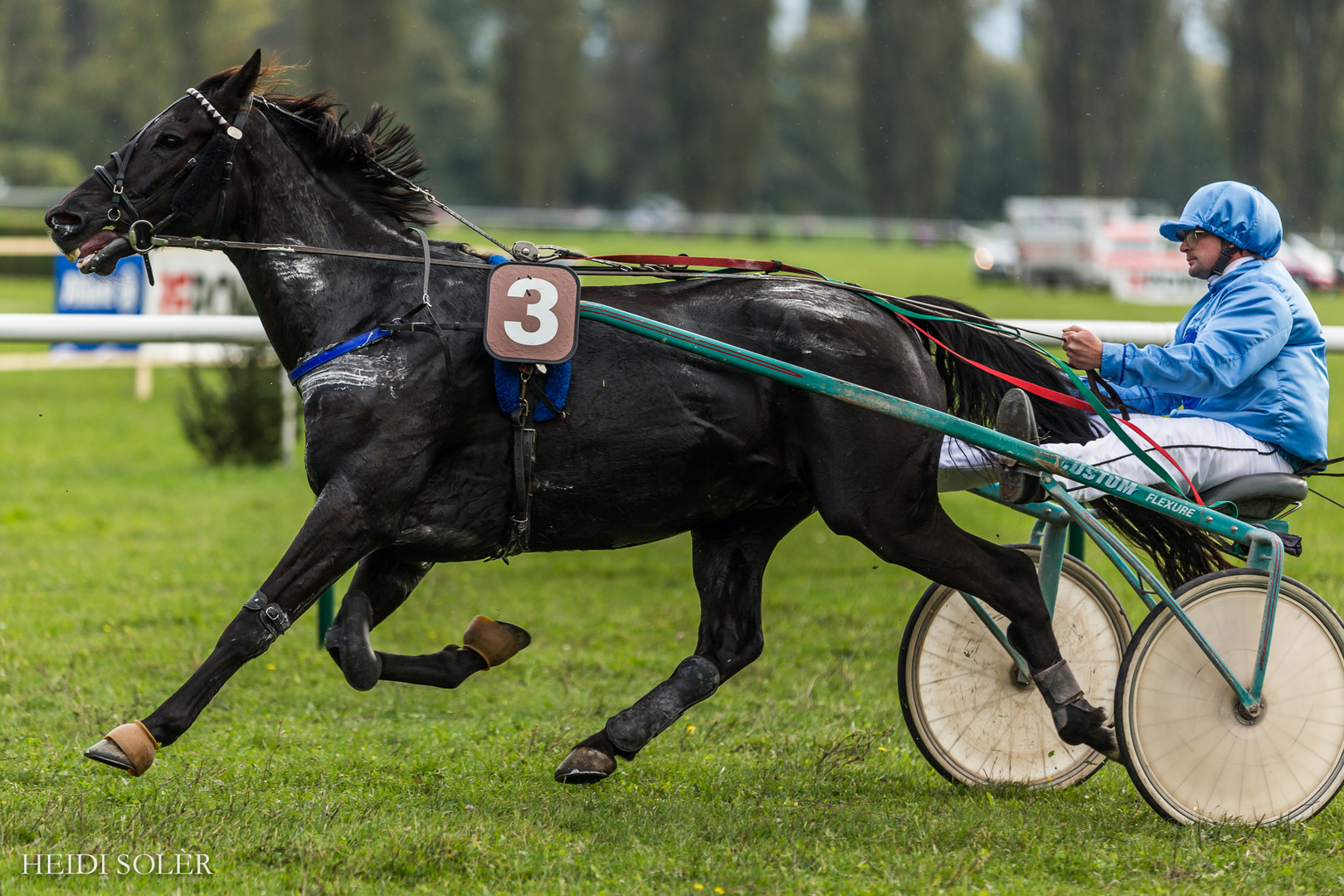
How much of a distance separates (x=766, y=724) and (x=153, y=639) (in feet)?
9.53

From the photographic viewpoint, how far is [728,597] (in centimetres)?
419

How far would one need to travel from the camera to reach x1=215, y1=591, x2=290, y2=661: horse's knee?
344 centimetres

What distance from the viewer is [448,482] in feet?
12.1

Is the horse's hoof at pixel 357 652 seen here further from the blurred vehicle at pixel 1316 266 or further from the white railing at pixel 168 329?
the blurred vehicle at pixel 1316 266

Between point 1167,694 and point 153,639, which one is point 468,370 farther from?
point 153,639

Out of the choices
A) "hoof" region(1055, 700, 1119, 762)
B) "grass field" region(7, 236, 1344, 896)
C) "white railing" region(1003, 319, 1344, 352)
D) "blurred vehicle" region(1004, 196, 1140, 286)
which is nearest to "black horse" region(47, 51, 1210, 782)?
"hoof" region(1055, 700, 1119, 762)

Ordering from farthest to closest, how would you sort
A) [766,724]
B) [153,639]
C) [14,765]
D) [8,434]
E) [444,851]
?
[8,434] → [153,639] → [766,724] → [14,765] → [444,851]

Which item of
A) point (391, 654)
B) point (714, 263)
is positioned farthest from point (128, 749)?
point (714, 263)

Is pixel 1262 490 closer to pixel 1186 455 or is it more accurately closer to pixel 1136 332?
pixel 1186 455

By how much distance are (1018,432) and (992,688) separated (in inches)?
→ 35.6

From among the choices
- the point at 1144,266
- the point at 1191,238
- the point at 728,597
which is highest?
the point at 1144,266

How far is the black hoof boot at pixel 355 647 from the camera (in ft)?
12.1

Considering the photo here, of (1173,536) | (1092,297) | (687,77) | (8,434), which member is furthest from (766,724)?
(8,434)

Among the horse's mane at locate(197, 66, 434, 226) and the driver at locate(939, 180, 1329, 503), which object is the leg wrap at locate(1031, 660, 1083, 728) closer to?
the driver at locate(939, 180, 1329, 503)
